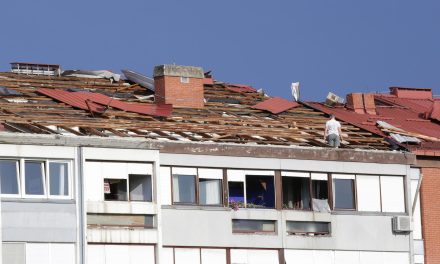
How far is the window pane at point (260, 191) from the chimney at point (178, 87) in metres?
7.49

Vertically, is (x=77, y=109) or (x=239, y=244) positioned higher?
(x=77, y=109)

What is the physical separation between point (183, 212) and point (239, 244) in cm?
282

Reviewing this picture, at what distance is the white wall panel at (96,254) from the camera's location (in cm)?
6556

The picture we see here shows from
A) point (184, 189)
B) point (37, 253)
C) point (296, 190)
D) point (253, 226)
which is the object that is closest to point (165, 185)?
point (184, 189)

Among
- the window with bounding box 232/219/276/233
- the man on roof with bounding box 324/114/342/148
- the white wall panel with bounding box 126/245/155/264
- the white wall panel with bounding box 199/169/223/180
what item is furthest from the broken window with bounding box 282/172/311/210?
the white wall panel with bounding box 126/245/155/264

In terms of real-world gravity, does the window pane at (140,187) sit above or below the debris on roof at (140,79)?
below

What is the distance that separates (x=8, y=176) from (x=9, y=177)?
8 centimetres

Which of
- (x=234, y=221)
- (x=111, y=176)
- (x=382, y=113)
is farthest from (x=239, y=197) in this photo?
(x=382, y=113)

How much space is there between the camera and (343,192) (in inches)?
2916

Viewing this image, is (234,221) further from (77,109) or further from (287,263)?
(77,109)

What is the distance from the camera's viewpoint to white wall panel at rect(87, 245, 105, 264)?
6556cm

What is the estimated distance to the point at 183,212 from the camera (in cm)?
6900

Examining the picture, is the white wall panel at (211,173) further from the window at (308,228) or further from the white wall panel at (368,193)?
the white wall panel at (368,193)

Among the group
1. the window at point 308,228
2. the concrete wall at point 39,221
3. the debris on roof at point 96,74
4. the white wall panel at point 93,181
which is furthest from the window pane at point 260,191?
the debris on roof at point 96,74
